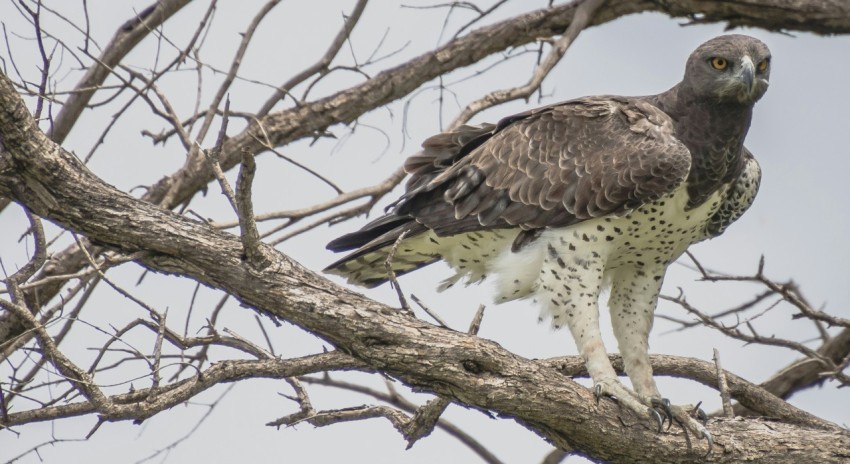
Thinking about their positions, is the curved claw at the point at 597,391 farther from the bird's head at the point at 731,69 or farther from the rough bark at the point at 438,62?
the rough bark at the point at 438,62

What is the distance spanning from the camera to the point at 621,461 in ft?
14.1

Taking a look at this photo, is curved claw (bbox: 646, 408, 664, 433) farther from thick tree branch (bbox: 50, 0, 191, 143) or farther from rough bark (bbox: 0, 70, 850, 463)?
thick tree branch (bbox: 50, 0, 191, 143)

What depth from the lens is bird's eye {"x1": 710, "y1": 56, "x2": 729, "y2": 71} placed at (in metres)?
4.92

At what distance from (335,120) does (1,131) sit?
281cm

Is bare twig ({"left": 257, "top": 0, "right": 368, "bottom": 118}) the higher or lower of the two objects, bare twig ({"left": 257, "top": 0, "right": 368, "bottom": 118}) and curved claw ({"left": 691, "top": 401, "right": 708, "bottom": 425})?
the higher

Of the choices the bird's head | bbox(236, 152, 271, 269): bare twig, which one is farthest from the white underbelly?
bbox(236, 152, 271, 269): bare twig

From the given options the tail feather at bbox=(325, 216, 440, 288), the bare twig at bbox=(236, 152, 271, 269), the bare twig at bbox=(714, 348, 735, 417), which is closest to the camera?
the bare twig at bbox=(236, 152, 271, 269)

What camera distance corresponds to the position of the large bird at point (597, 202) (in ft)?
15.7

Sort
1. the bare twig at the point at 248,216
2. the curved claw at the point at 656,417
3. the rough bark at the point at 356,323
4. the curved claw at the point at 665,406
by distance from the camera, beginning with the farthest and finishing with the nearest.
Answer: the curved claw at the point at 665,406
the curved claw at the point at 656,417
the rough bark at the point at 356,323
the bare twig at the point at 248,216

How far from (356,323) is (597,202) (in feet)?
4.53

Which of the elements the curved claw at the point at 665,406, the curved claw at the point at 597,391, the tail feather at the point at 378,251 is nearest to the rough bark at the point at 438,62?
the tail feather at the point at 378,251

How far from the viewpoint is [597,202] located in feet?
15.6

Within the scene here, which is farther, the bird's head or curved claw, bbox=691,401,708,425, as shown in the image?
the bird's head

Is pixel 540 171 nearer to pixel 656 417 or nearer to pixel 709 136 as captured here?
pixel 709 136
